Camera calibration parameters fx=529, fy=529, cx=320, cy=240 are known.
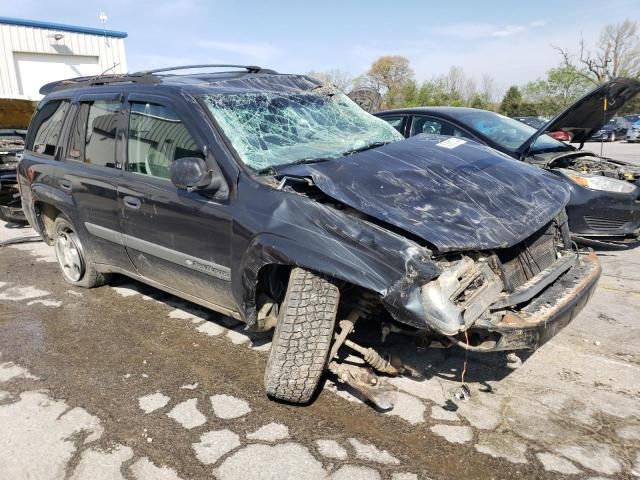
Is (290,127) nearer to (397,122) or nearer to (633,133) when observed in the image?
(397,122)

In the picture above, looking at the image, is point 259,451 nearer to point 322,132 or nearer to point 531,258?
point 531,258

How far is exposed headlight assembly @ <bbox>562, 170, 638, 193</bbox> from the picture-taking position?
5195 millimetres

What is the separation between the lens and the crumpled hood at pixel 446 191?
8.95 ft

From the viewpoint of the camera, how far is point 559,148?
608cm

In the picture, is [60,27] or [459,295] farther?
[60,27]

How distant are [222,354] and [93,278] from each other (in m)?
1.94

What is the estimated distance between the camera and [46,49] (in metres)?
18.4

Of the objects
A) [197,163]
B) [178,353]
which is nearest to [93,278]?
[178,353]

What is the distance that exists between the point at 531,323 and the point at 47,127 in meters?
4.46

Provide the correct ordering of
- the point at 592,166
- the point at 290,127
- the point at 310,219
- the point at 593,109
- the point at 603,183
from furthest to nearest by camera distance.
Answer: the point at 592,166 < the point at 593,109 < the point at 603,183 < the point at 290,127 < the point at 310,219

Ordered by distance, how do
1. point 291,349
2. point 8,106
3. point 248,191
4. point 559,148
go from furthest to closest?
point 8,106 → point 559,148 → point 248,191 → point 291,349

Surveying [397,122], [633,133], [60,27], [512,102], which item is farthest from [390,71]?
[397,122]

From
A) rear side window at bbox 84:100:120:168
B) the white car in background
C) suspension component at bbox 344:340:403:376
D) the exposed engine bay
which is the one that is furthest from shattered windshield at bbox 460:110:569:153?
A: the white car in background

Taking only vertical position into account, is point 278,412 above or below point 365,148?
below
